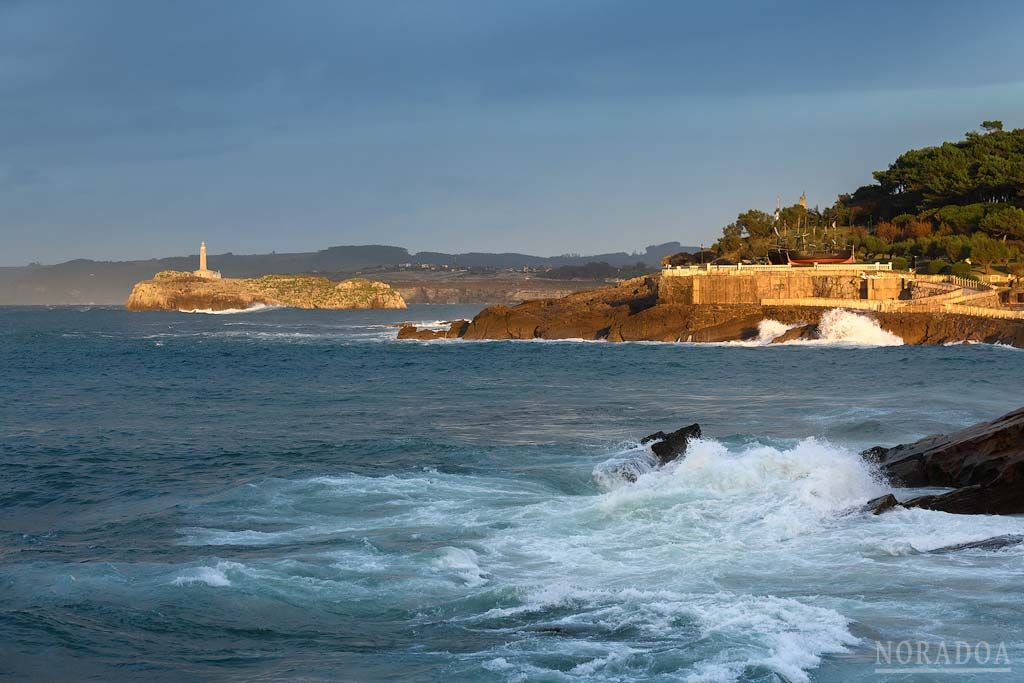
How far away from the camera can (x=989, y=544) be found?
39.5ft

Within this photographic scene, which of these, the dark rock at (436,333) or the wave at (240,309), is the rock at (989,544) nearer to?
the dark rock at (436,333)

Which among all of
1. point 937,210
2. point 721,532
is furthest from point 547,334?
point 721,532

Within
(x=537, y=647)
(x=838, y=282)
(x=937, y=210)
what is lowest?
Answer: (x=537, y=647)

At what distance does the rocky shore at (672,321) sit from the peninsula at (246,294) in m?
107

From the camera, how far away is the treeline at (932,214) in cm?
7256

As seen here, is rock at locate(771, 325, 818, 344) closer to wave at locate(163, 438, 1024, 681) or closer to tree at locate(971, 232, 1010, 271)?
tree at locate(971, 232, 1010, 271)

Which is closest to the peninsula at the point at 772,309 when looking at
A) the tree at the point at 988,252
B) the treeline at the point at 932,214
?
the tree at the point at 988,252

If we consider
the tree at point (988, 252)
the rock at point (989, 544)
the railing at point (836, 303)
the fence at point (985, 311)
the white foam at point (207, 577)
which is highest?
the tree at point (988, 252)

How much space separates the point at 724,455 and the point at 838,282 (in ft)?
145

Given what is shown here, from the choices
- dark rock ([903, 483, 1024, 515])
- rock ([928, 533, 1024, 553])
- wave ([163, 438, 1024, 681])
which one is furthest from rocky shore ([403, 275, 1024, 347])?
rock ([928, 533, 1024, 553])

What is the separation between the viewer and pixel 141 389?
115 feet

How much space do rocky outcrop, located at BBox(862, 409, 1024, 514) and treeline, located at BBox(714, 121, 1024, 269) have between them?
5694 cm

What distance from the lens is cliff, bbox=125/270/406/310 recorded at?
168m

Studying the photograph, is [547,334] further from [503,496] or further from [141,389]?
[503,496]
